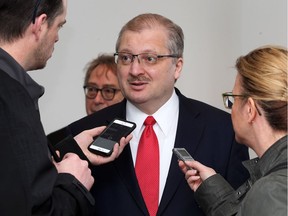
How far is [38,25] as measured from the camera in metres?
1.50

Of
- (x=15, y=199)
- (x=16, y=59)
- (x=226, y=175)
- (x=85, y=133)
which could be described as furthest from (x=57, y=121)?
(x=15, y=199)

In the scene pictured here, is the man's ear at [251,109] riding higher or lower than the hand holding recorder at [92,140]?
higher

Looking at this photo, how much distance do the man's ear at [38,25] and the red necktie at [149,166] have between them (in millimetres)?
692

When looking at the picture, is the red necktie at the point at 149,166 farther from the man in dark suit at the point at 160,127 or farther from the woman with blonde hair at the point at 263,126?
the woman with blonde hair at the point at 263,126

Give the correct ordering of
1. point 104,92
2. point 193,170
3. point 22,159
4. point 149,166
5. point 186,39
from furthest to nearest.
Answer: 1. point 186,39
2. point 104,92
3. point 149,166
4. point 193,170
5. point 22,159

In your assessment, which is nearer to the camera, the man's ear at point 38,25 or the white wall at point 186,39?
the man's ear at point 38,25

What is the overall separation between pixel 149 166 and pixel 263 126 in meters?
0.64

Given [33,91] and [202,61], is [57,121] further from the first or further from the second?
[33,91]

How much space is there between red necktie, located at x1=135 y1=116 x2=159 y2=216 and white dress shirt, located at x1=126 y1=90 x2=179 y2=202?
0.02 meters

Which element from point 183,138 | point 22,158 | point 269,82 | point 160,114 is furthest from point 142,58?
point 22,158

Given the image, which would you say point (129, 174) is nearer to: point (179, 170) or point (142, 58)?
point (179, 170)

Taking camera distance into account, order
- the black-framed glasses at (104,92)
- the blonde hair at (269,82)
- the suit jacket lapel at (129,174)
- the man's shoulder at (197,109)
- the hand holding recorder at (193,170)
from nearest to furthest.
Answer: the blonde hair at (269,82), the hand holding recorder at (193,170), the suit jacket lapel at (129,174), the man's shoulder at (197,109), the black-framed glasses at (104,92)

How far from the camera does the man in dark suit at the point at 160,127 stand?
6.40 ft

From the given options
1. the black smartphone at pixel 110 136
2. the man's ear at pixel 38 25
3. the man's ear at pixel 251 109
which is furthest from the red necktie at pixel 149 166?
the man's ear at pixel 38 25
